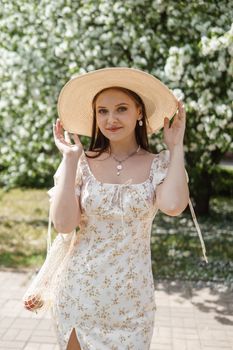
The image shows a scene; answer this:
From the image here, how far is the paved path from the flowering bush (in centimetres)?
173

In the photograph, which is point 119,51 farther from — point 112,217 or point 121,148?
point 112,217

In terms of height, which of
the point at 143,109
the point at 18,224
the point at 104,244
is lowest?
the point at 18,224

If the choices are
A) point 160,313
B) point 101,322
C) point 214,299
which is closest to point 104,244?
point 101,322

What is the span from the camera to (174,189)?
229cm

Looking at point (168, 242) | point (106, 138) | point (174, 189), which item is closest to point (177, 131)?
point (174, 189)

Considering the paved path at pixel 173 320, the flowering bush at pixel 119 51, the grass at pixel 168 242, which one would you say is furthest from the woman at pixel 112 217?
the grass at pixel 168 242

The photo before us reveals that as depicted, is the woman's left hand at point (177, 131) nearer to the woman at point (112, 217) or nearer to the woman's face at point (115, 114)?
the woman at point (112, 217)

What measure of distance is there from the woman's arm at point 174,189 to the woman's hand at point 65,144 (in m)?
0.41

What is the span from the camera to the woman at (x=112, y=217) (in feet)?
7.59

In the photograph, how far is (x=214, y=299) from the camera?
16.7 ft

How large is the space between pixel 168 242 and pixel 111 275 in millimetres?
5079

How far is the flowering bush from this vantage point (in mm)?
5598

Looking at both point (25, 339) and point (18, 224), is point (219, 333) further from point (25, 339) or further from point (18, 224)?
point (18, 224)

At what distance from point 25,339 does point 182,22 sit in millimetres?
4039
